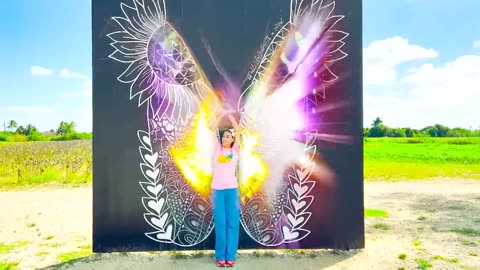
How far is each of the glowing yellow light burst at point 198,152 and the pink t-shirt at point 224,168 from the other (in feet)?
1.39

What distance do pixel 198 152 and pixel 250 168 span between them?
648 millimetres

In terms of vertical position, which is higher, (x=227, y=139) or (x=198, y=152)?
(x=227, y=139)

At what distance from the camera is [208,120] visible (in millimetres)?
4617

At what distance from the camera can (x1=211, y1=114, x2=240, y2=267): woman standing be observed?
4211 mm

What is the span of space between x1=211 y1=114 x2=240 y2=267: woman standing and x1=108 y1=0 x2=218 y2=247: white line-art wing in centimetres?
65

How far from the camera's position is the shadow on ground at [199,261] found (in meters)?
4.38

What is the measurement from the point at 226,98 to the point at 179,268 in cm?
199

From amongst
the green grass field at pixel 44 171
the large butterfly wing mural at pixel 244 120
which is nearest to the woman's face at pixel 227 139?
the large butterfly wing mural at pixel 244 120

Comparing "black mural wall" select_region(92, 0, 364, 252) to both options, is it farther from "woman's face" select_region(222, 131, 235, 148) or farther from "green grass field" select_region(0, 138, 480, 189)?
"green grass field" select_region(0, 138, 480, 189)

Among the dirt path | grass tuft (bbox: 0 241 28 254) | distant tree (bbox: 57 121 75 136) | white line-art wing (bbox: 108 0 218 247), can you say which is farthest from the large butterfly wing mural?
distant tree (bbox: 57 121 75 136)

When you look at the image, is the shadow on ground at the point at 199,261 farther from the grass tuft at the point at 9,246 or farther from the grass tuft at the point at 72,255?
the grass tuft at the point at 9,246

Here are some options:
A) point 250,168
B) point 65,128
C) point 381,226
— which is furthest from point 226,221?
point 65,128

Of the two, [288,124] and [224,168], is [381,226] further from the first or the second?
Answer: [224,168]

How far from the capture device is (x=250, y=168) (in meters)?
4.68
